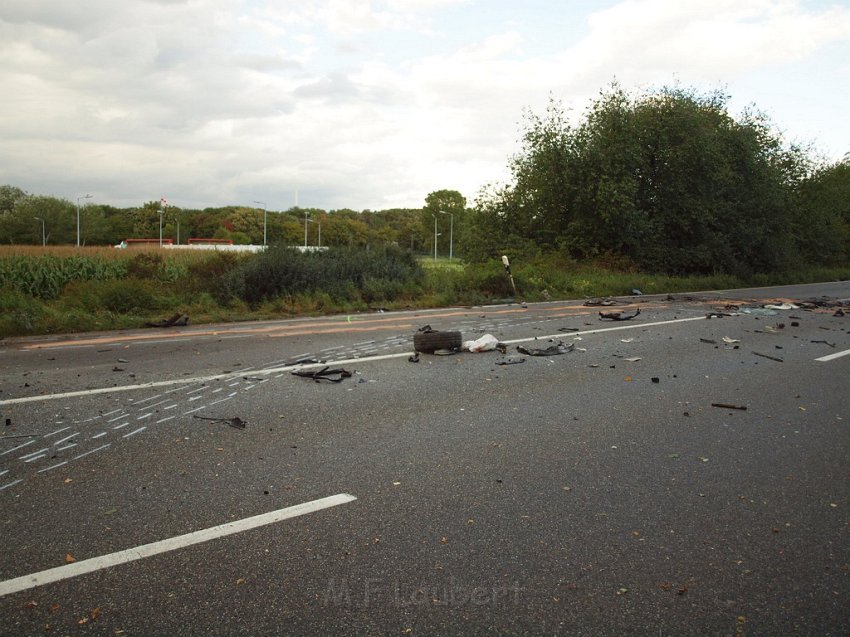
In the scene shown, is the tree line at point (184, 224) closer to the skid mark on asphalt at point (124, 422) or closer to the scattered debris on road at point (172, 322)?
the scattered debris on road at point (172, 322)

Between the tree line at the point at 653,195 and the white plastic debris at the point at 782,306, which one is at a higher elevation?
the tree line at the point at 653,195

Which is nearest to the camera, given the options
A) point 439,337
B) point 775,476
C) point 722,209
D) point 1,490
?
point 1,490

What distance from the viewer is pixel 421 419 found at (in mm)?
5359

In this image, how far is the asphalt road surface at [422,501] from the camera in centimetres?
262

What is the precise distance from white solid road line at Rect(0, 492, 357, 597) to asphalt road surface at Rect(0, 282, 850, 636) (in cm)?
1

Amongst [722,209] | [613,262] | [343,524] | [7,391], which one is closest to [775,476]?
[343,524]

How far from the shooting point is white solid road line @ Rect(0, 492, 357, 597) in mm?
2759

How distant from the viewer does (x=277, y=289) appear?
1551cm

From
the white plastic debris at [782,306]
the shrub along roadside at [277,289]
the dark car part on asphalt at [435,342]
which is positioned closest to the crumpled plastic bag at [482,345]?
the dark car part on asphalt at [435,342]

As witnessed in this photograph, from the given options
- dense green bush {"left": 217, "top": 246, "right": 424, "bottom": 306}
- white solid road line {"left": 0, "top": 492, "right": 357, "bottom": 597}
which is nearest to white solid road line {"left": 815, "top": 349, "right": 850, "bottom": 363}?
white solid road line {"left": 0, "top": 492, "right": 357, "bottom": 597}

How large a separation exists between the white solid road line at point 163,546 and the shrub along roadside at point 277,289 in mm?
9535

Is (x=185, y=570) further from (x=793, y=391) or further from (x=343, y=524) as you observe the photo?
(x=793, y=391)

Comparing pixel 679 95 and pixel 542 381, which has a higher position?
pixel 679 95

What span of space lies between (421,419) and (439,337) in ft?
11.2
